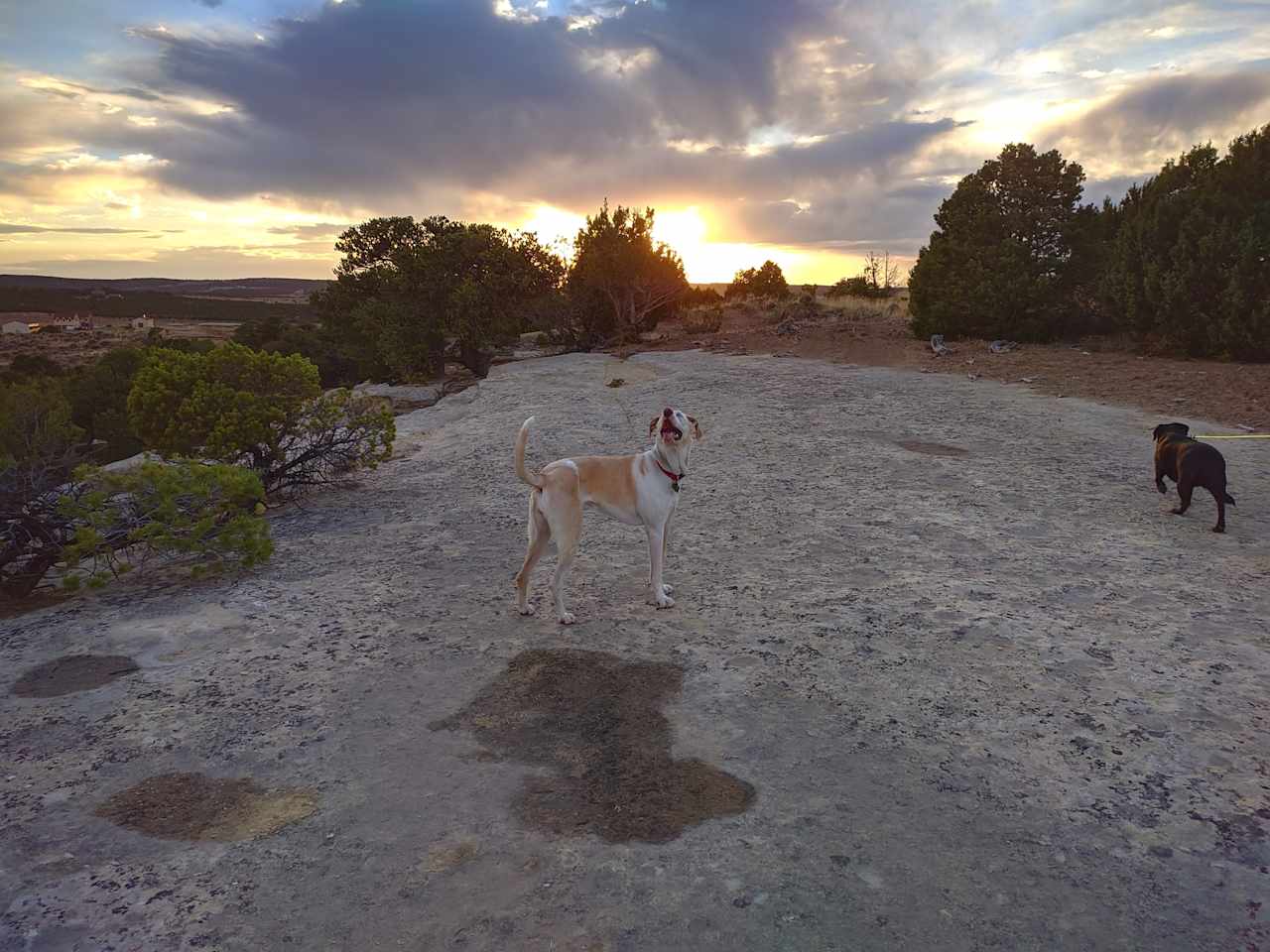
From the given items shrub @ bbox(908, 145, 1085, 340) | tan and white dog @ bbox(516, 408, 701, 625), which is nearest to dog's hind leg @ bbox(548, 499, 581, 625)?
tan and white dog @ bbox(516, 408, 701, 625)

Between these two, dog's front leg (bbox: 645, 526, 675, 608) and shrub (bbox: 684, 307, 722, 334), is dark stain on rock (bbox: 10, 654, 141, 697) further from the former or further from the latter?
shrub (bbox: 684, 307, 722, 334)

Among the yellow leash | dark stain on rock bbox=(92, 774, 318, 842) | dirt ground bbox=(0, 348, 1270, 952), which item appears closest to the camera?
dirt ground bbox=(0, 348, 1270, 952)

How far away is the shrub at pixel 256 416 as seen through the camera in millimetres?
8852

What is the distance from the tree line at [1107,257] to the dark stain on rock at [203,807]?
71.6 ft

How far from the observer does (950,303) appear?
76.5ft

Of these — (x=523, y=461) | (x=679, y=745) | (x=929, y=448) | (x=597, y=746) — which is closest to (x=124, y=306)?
(x=929, y=448)

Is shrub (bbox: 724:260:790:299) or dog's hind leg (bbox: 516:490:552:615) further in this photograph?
shrub (bbox: 724:260:790:299)

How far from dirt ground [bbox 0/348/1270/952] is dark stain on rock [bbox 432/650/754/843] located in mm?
21

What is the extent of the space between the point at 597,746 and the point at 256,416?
277 inches

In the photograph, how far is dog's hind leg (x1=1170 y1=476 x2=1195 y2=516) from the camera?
299 inches

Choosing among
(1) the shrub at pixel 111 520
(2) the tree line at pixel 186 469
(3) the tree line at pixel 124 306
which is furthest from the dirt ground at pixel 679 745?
(3) the tree line at pixel 124 306

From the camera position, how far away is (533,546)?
569 cm

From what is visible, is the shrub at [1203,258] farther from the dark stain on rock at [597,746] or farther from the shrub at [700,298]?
the shrub at [700,298]

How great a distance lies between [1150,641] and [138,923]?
613 centimetres
